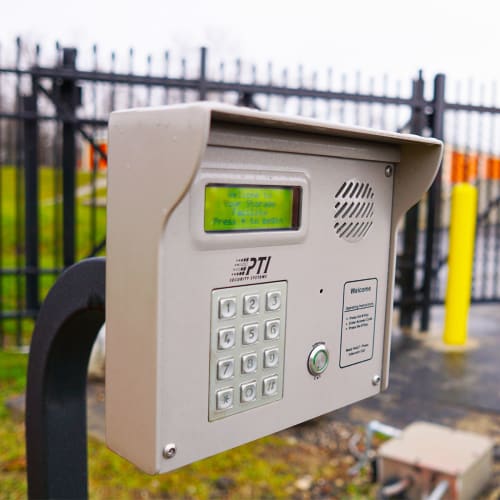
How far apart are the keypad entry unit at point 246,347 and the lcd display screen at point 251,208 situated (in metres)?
0.09

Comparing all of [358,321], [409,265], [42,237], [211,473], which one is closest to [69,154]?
[211,473]

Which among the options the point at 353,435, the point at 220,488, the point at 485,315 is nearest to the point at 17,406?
the point at 220,488

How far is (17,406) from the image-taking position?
152 inches

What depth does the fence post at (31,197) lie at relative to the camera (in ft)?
15.0

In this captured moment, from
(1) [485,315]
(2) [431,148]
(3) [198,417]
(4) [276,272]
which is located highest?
(2) [431,148]

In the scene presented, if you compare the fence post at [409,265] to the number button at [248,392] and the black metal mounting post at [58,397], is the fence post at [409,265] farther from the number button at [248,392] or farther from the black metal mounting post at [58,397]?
the number button at [248,392]

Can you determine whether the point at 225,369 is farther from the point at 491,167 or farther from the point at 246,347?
the point at 491,167

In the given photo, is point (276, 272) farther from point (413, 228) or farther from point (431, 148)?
point (413, 228)

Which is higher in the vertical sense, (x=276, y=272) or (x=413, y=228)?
(x=276, y=272)

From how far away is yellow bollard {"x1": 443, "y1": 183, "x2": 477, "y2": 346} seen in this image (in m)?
5.16

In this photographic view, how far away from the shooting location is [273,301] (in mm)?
973

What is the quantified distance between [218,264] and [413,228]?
4.78 metres

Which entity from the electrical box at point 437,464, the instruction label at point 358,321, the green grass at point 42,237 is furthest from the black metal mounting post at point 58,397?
the green grass at point 42,237

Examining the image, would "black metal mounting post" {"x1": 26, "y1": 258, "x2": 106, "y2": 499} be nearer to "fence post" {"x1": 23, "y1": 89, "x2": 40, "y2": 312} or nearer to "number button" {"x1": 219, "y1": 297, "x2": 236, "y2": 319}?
"number button" {"x1": 219, "y1": 297, "x2": 236, "y2": 319}
